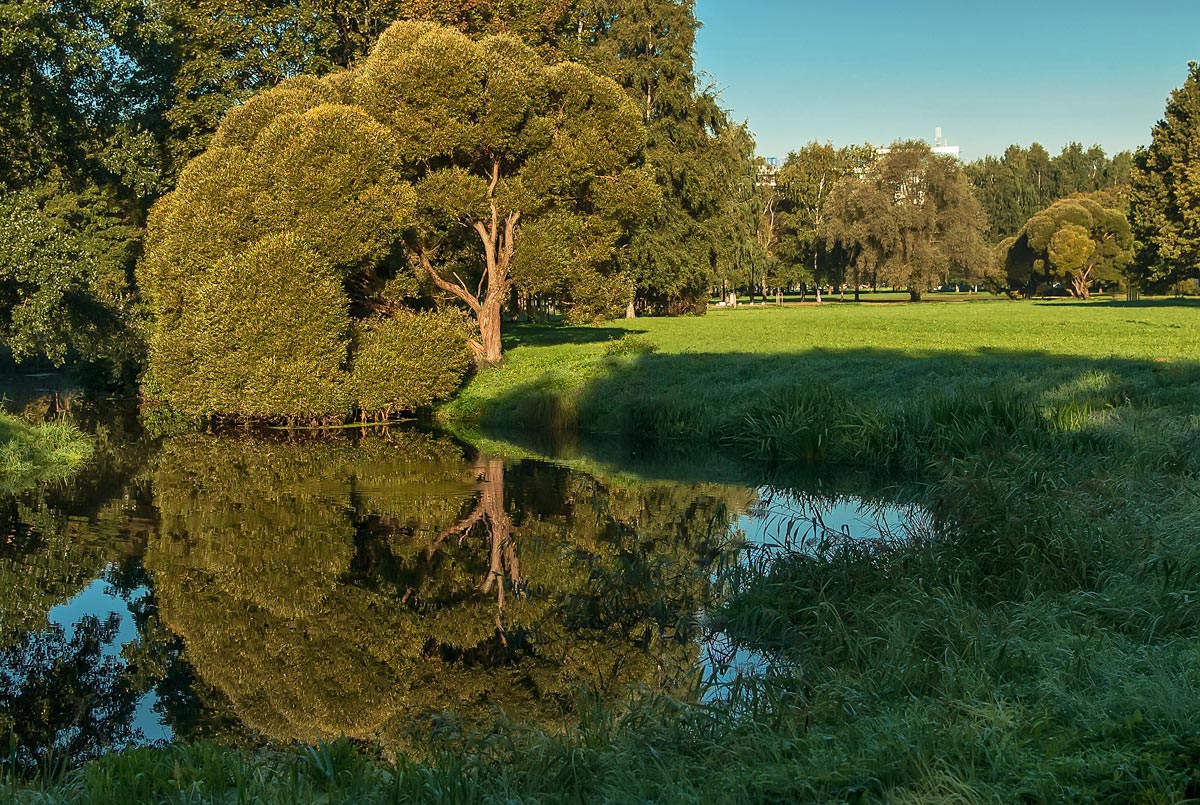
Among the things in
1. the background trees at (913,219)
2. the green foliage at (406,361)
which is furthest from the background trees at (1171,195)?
the green foliage at (406,361)

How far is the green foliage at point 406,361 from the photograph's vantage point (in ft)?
80.8

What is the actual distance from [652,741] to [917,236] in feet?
220

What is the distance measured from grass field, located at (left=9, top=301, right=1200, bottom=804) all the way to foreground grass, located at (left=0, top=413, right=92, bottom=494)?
41.3 feet

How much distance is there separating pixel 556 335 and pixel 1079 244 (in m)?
49.2

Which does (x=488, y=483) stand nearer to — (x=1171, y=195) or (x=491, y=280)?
(x=491, y=280)

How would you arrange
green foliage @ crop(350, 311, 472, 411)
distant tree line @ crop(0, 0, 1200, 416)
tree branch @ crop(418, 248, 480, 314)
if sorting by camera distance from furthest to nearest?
tree branch @ crop(418, 248, 480, 314) < green foliage @ crop(350, 311, 472, 411) < distant tree line @ crop(0, 0, 1200, 416)

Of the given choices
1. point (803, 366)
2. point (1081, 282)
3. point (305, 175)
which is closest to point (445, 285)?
point (305, 175)

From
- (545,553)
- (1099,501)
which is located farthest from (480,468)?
(1099,501)

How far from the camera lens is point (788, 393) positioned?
20.2 meters

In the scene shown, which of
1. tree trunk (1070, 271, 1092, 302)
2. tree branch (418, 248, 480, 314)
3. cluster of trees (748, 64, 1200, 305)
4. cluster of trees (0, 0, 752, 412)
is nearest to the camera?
cluster of trees (0, 0, 752, 412)

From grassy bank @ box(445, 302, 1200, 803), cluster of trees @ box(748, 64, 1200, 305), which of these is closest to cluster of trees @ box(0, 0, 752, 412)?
grassy bank @ box(445, 302, 1200, 803)

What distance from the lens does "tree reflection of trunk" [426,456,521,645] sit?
35.4 ft

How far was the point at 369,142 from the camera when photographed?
955 inches

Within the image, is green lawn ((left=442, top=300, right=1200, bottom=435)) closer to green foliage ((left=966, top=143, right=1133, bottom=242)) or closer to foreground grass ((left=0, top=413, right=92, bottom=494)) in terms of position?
foreground grass ((left=0, top=413, right=92, bottom=494))
